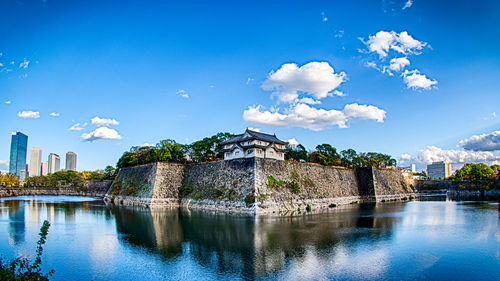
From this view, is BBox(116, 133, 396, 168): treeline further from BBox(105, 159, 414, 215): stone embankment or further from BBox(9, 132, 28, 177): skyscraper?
BBox(9, 132, 28, 177): skyscraper

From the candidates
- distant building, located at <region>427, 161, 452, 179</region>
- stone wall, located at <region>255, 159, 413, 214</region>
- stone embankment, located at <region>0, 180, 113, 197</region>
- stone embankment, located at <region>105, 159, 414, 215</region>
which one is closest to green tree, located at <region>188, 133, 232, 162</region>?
stone embankment, located at <region>105, 159, 414, 215</region>

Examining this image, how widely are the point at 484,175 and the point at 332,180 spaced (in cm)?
3731

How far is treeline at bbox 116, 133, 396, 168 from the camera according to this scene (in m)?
38.0

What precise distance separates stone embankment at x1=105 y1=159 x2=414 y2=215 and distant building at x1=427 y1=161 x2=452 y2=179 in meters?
137

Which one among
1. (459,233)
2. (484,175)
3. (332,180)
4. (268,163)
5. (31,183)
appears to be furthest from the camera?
(31,183)

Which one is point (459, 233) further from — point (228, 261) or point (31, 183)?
point (31, 183)

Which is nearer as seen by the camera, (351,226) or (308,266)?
(308,266)

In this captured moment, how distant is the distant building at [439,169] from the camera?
6112 inches

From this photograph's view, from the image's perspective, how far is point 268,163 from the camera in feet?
97.0

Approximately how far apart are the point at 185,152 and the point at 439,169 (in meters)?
170

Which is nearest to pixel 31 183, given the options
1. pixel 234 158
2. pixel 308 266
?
pixel 234 158

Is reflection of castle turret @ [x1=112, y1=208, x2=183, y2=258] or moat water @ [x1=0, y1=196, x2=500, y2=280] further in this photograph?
reflection of castle turret @ [x1=112, y1=208, x2=183, y2=258]

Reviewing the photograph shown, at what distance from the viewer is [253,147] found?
3039 cm

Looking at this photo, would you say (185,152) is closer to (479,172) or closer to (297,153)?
(297,153)
